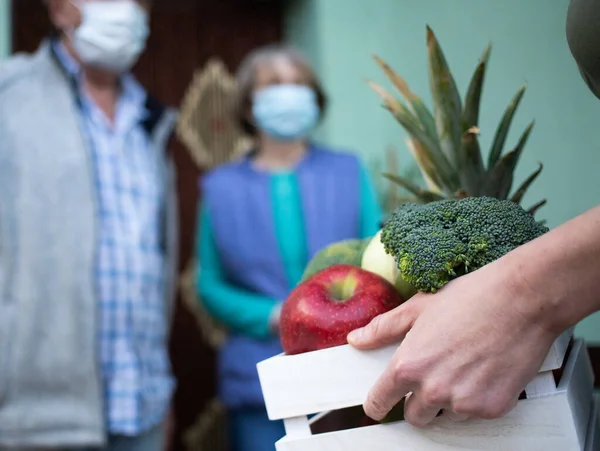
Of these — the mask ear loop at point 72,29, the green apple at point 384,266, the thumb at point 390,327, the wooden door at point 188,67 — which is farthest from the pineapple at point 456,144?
the wooden door at point 188,67

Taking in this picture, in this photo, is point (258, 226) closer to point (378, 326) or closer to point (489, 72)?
point (489, 72)

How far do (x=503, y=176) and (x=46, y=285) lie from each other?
1.26 metres

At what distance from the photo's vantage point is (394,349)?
0.88 meters

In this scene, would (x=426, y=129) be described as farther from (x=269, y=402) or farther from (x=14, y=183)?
(x=14, y=183)

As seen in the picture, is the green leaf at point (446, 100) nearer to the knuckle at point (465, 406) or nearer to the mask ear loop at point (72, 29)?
the knuckle at point (465, 406)

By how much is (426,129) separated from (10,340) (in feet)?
4.04

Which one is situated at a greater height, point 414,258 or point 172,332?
point 414,258

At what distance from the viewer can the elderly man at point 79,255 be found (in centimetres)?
177

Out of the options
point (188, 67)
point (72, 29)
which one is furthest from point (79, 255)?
point (188, 67)

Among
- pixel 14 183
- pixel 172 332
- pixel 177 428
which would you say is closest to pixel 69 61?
pixel 14 183

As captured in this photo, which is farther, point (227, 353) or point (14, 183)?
point (227, 353)

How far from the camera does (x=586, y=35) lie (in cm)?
80

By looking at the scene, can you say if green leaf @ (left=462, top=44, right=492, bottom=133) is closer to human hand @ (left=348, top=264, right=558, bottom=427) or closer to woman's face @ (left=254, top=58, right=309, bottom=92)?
human hand @ (left=348, top=264, right=558, bottom=427)

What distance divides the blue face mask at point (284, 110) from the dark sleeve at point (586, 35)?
4.95ft
